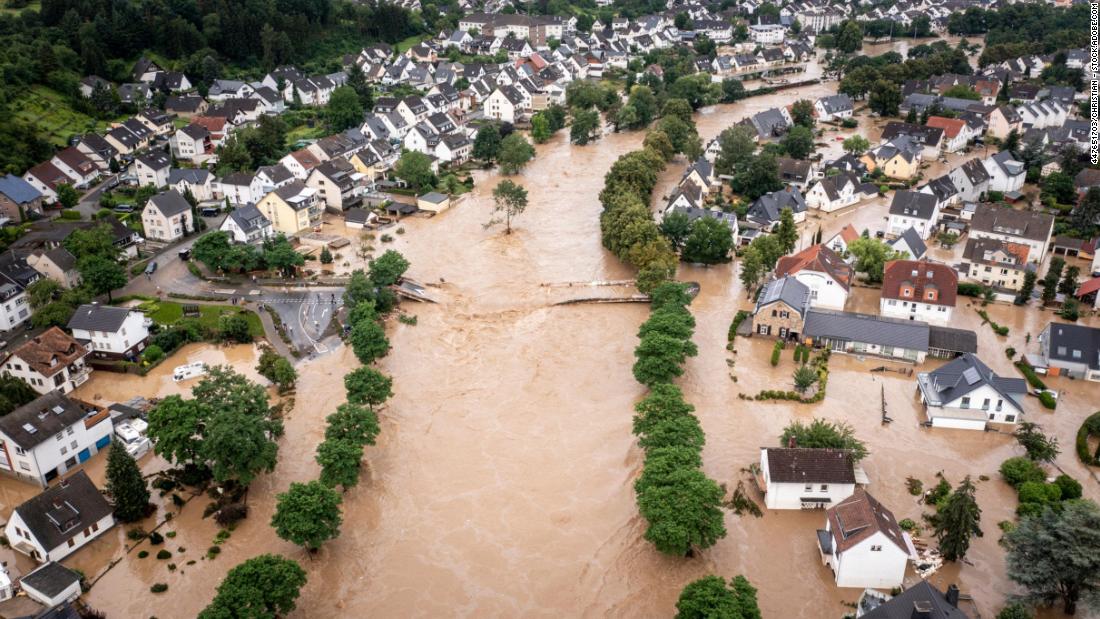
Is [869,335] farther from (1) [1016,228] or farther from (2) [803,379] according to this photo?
(1) [1016,228]

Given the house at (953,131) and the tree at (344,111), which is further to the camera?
the tree at (344,111)

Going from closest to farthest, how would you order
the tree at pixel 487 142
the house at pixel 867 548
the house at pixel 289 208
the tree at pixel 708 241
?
the house at pixel 867 548 < the tree at pixel 708 241 < the house at pixel 289 208 < the tree at pixel 487 142

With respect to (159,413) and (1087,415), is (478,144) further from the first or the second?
(1087,415)

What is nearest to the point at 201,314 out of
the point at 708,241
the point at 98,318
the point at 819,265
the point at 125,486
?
the point at 98,318

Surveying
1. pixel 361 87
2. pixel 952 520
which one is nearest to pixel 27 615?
pixel 952 520

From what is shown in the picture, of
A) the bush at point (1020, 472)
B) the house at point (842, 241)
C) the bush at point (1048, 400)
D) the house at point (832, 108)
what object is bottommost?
the house at point (832, 108)

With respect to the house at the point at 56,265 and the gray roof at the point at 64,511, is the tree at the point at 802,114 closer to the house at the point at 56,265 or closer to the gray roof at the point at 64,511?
the house at the point at 56,265

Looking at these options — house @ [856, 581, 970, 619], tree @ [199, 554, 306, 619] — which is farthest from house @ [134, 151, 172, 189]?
house @ [856, 581, 970, 619]

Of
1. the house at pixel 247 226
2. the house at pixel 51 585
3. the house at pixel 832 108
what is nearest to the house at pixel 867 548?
the house at pixel 51 585
